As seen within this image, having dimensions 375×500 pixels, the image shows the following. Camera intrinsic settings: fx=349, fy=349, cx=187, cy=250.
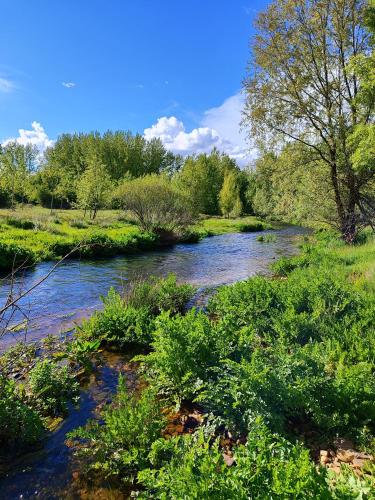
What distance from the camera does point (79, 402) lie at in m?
5.71

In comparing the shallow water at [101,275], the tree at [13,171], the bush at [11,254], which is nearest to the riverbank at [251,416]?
the shallow water at [101,275]

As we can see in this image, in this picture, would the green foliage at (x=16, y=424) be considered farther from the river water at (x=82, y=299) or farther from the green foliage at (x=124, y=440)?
the green foliage at (x=124, y=440)

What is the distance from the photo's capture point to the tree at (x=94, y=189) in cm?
3781

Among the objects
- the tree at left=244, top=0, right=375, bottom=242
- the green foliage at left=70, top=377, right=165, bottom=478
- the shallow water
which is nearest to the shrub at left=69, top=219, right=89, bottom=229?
the shallow water

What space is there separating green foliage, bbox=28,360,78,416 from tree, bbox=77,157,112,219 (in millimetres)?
33804

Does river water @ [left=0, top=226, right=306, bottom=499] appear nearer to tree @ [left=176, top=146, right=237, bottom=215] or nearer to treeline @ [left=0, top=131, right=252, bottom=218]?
treeline @ [left=0, top=131, right=252, bottom=218]

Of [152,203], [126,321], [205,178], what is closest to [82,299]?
[126,321]

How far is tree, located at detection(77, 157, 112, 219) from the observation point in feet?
124

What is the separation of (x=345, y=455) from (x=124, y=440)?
98.8 inches

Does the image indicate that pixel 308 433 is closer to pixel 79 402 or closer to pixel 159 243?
pixel 79 402

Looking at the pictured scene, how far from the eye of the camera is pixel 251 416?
400 centimetres

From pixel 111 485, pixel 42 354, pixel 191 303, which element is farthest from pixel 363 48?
pixel 111 485

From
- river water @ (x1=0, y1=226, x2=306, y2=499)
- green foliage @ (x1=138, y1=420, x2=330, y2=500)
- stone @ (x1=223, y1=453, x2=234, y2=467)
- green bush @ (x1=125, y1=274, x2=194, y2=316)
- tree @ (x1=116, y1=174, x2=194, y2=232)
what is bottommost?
river water @ (x1=0, y1=226, x2=306, y2=499)

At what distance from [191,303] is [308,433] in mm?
6892
